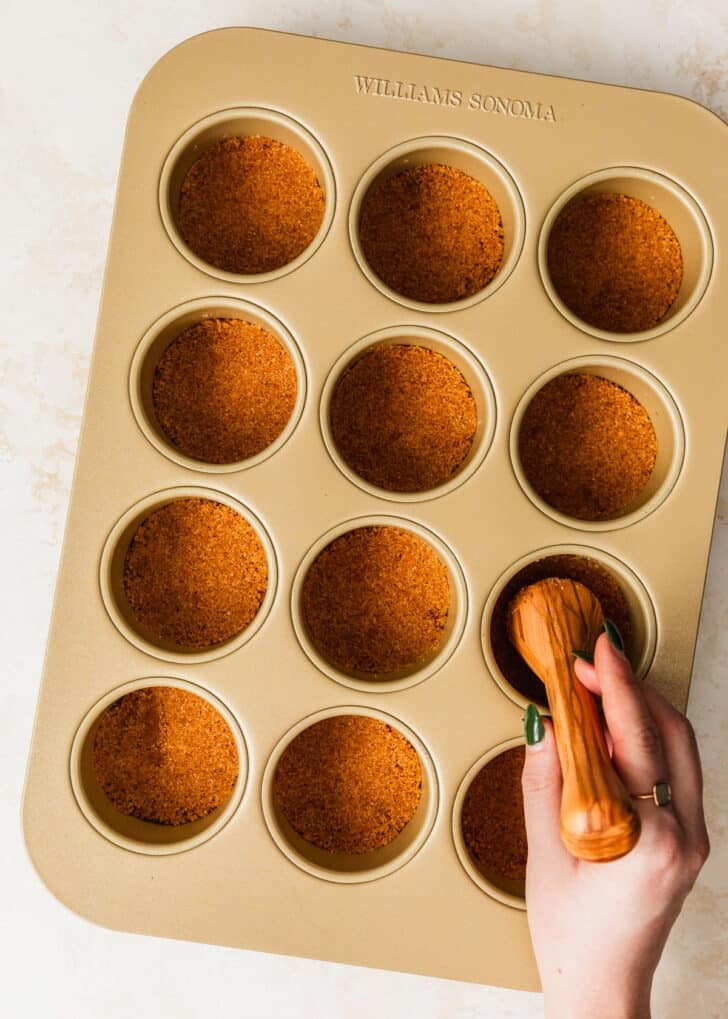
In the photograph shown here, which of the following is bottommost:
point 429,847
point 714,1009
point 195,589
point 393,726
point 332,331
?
point 714,1009

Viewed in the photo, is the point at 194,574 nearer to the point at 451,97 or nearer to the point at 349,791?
the point at 349,791

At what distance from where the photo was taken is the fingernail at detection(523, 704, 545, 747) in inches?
29.1

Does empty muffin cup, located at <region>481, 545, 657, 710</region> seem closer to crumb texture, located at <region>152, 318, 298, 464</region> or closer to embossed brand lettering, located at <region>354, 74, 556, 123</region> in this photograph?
crumb texture, located at <region>152, 318, 298, 464</region>

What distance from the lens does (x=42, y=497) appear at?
932 millimetres

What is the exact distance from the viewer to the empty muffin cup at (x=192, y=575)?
82cm

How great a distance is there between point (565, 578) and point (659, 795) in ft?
0.72

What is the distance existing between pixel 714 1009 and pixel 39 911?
0.77 m

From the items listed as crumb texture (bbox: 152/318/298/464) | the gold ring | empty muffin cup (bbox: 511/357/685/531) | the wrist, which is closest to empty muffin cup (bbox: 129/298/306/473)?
crumb texture (bbox: 152/318/298/464)

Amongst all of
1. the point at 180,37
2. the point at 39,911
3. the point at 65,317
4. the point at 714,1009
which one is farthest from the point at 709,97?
the point at 39,911

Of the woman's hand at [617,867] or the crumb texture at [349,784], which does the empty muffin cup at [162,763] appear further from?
the woman's hand at [617,867]

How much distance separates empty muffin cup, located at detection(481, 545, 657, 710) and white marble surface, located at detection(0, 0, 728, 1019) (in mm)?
162

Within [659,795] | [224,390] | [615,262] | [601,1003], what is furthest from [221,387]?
[601,1003]

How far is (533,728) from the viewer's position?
0.74 m

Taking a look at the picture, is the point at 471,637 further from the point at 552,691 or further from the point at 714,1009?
the point at 714,1009
